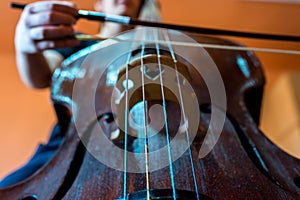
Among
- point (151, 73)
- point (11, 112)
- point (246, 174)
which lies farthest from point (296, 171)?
point (11, 112)

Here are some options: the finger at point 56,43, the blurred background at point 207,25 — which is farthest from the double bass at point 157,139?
the blurred background at point 207,25

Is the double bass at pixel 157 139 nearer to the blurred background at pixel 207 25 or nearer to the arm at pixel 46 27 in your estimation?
the arm at pixel 46 27

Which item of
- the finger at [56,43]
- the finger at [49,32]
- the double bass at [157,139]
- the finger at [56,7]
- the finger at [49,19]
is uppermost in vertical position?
the finger at [56,7]

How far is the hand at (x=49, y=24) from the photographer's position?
22.8 inches

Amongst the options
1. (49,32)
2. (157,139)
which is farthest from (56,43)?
(157,139)

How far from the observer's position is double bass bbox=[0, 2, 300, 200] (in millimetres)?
388

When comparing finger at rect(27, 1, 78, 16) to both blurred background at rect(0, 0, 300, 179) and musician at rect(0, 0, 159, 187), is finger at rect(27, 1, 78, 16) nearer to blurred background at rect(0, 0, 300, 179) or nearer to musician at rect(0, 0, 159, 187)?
musician at rect(0, 0, 159, 187)

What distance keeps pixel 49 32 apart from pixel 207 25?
3.73 feet

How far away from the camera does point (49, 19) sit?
0.57m

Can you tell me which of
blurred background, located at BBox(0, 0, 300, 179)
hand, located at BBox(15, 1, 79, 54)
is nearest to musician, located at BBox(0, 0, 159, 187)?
hand, located at BBox(15, 1, 79, 54)

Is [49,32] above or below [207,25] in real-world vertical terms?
above

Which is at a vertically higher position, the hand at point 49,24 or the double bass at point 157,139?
the hand at point 49,24

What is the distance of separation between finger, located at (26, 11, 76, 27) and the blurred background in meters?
0.91

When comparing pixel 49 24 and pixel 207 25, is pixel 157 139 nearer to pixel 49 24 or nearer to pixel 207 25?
pixel 49 24
